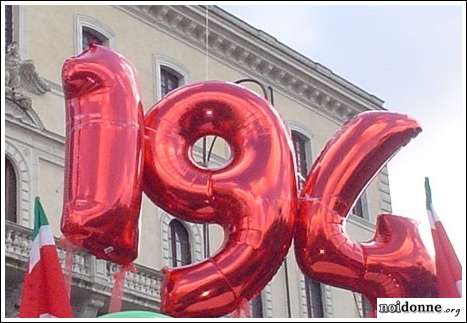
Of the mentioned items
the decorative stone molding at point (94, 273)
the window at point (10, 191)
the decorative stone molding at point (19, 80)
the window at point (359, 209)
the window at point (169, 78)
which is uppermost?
the window at point (169, 78)

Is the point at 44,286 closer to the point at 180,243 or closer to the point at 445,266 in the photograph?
the point at 445,266

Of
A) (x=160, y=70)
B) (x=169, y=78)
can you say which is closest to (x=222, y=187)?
(x=160, y=70)

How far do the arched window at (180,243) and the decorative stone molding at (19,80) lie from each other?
140 inches

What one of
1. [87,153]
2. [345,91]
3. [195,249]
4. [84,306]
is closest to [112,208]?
[87,153]

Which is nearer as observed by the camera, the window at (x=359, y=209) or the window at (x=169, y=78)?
the window at (x=169, y=78)

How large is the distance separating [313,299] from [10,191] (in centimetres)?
735

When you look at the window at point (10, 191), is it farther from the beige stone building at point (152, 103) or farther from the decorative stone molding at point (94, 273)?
the decorative stone molding at point (94, 273)

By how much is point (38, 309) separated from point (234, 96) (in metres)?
2.06

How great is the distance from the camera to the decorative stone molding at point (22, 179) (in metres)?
17.7

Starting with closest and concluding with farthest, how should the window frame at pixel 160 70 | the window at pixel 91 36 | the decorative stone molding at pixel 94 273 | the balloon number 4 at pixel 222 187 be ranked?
the balloon number 4 at pixel 222 187 → the decorative stone molding at pixel 94 273 → the window at pixel 91 36 → the window frame at pixel 160 70

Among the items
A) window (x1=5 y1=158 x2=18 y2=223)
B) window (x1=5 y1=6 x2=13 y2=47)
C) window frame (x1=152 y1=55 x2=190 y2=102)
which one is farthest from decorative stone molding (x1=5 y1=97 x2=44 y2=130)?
window frame (x1=152 y1=55 x2=190 y2=102)

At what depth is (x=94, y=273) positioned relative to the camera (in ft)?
59.3

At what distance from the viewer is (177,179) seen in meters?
8.66

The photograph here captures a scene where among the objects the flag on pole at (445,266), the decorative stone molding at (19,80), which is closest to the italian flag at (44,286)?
the flag on pole at (445,266)
